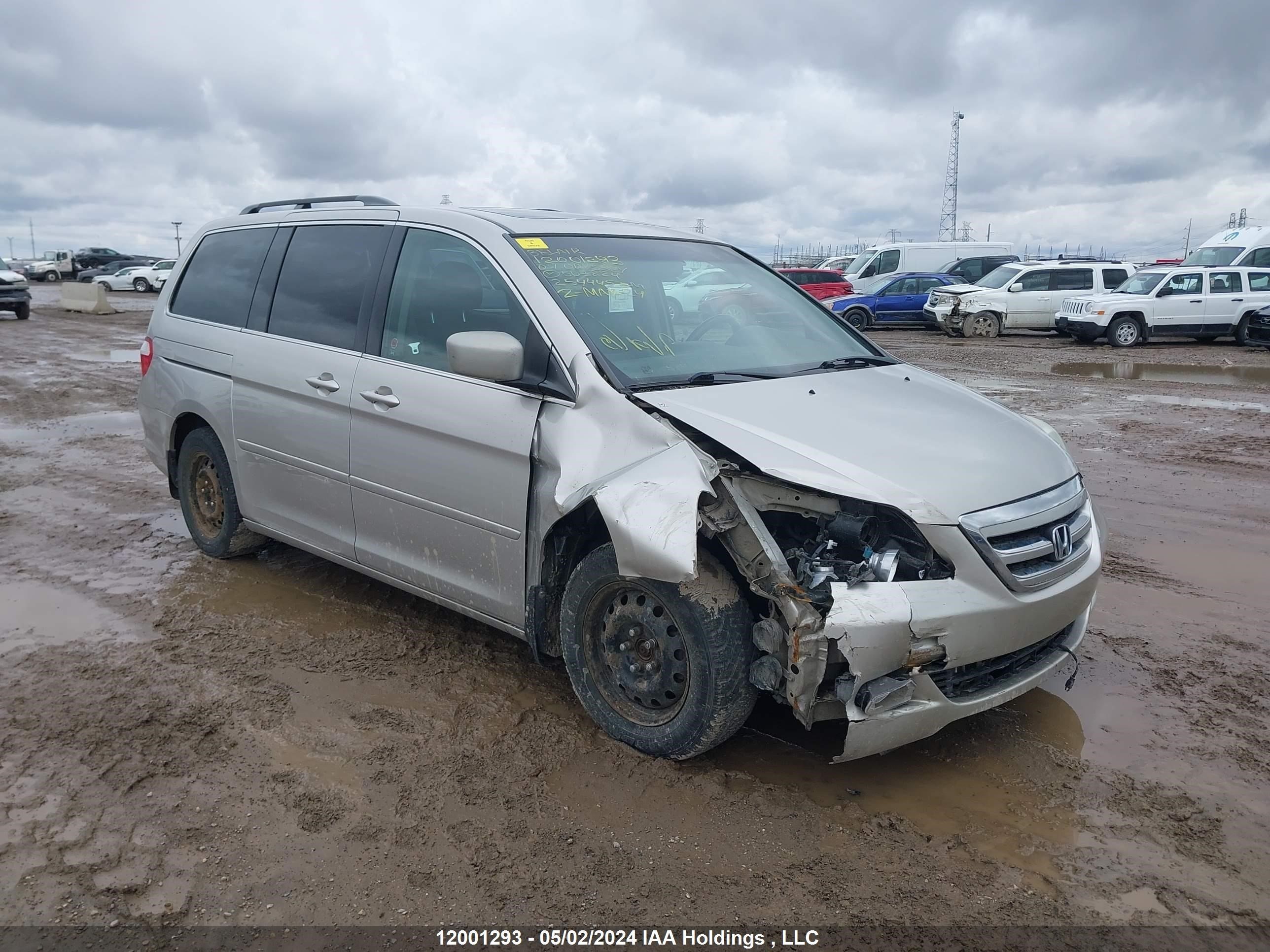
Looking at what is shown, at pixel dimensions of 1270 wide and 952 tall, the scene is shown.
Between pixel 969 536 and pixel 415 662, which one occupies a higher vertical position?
pixel 969 536

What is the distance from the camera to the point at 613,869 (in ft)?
9.36

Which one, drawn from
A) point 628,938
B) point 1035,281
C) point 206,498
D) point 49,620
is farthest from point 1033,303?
Result: point 628,938

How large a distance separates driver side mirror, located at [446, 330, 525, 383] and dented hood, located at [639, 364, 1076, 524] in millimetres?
500

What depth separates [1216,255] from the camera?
2558cm

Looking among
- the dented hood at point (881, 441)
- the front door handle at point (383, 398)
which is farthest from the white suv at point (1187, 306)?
the front door handle at point (383, 398)

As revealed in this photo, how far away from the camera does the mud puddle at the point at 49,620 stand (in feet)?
14.7

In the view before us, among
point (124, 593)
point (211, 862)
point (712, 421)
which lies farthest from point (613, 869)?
point (124, 593)

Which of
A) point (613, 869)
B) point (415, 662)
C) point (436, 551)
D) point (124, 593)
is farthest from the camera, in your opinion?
point (124, 593)

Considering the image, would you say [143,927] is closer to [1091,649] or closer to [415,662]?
[415,662]

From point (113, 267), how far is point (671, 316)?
2024 inches

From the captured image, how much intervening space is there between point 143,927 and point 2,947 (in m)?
0.33

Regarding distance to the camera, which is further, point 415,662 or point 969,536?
point 415,662

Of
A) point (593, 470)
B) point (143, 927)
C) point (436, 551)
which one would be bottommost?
point (143, 927)

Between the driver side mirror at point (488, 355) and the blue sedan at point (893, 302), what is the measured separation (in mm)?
21142
